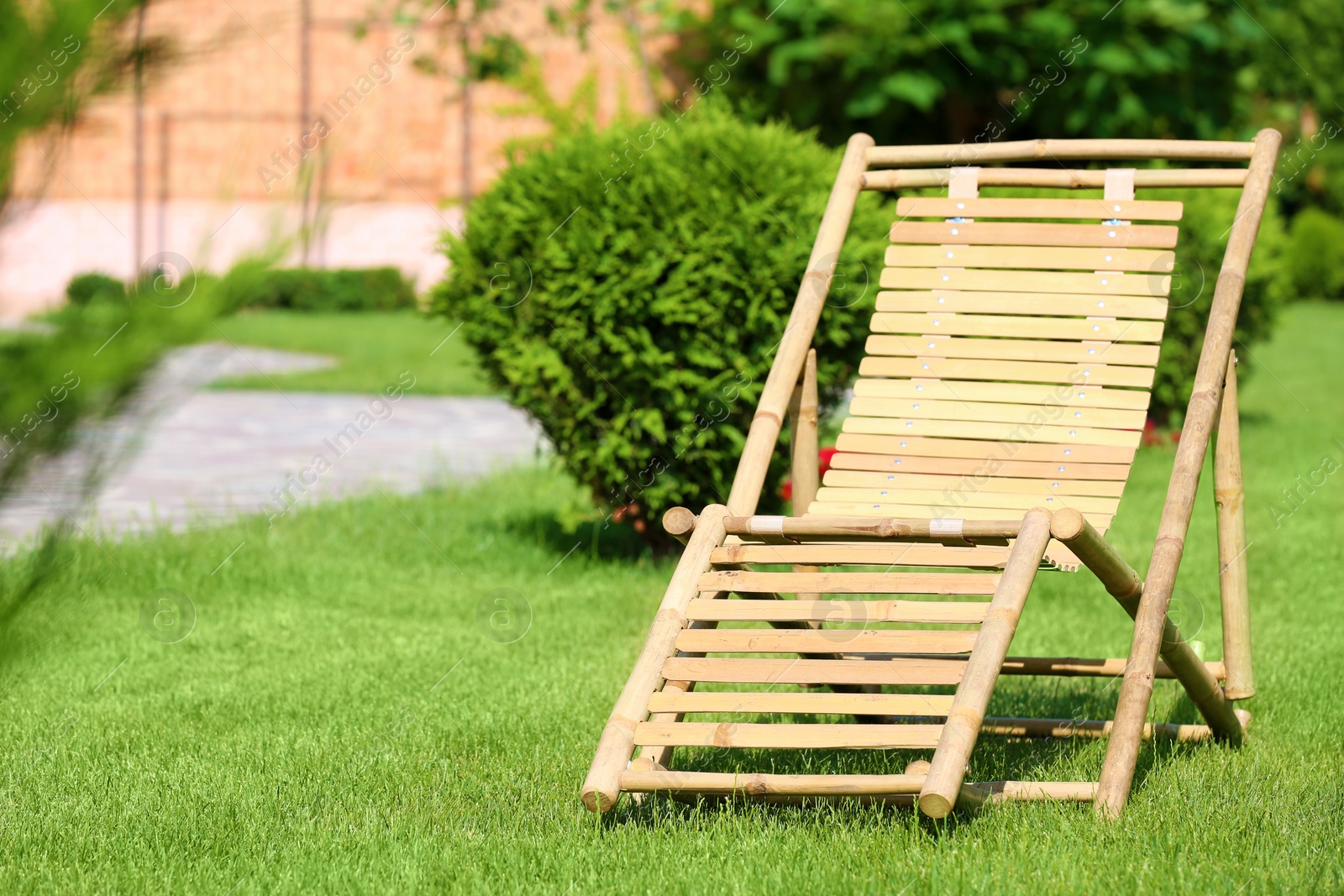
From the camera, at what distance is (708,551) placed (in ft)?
10.8

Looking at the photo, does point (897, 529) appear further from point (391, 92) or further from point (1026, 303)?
point (391, 92)

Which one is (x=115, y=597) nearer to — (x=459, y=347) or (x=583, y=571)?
(x=583, y=571)

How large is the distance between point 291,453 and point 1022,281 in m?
5.65

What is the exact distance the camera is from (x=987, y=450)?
383 centimetres

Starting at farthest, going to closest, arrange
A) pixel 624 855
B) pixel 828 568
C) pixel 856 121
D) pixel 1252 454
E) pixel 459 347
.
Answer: pixel 856 121, pixel 459 347, pixel 1252 454, pixel 828 568, pixel 624 855

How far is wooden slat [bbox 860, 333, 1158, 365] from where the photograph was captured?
12.6 feet

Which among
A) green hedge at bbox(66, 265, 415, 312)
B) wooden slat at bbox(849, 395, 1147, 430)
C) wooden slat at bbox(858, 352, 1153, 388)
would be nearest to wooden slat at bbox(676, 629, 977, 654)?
wooden slat at bbox(849, 395, 1147, 430)

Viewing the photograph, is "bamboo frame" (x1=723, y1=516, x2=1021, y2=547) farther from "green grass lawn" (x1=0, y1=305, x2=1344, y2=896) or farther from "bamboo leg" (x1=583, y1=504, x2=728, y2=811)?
"green grass lawn" (x1=0, y1=305, x2=1344, y2=896)

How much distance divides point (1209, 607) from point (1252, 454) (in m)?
3.69

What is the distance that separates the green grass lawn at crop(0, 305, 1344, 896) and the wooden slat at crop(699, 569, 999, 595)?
466 millimetres

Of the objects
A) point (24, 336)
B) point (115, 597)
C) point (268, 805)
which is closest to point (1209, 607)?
point (268, 805)
